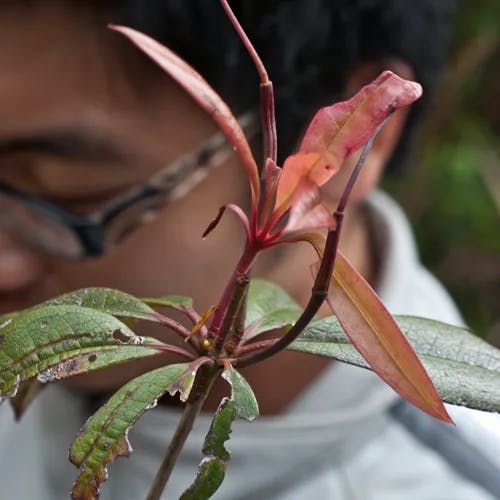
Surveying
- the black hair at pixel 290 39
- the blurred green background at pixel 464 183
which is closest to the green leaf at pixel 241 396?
the black hair at pixel 290 39

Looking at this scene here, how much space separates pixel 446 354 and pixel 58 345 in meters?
0.12

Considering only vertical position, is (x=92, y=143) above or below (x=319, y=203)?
below

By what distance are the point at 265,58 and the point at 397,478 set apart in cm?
47

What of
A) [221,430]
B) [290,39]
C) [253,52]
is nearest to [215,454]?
[221,430]

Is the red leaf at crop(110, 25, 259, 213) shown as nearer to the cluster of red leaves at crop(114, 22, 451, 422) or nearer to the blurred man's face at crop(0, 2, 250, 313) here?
the cluster of red leaves at crop(114, 22, 451, 422)

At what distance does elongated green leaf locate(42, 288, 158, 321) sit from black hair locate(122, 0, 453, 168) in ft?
1.80

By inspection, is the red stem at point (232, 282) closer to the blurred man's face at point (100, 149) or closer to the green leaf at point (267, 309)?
the green leaf at point (267, 309)

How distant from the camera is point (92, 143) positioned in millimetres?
846

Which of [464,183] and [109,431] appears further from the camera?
[464,183]

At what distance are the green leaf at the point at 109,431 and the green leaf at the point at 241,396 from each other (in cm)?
1

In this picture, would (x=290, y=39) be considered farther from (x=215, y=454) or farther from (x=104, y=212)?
(x=215, y=454)

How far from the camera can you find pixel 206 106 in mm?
244

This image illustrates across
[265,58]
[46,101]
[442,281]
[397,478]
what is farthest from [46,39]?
[442,281]

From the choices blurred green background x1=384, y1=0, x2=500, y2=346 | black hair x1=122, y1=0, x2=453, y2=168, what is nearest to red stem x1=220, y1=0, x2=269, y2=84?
black hair x1=122, y1=0, x2=453, y2=168
